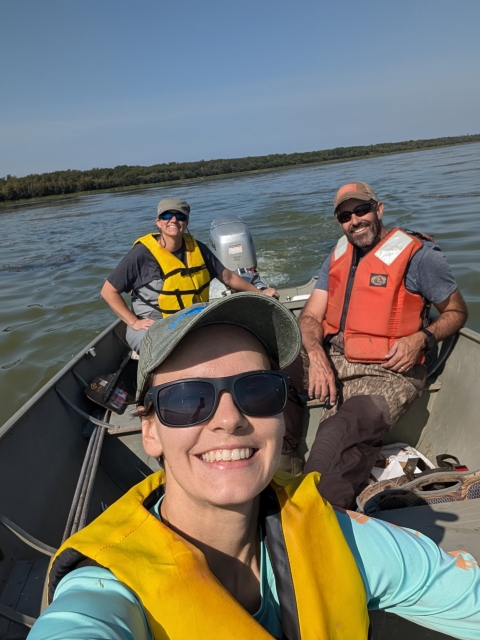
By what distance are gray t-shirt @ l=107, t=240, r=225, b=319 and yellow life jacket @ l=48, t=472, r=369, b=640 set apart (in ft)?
9.35

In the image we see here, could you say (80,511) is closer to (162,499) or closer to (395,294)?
(162,499)

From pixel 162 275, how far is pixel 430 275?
2194 mm

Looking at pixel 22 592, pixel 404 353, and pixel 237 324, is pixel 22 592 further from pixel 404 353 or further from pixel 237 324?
pixel 404 353

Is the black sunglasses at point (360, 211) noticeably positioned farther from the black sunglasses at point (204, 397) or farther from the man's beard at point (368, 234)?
the black sunglasses at point (204, 397)

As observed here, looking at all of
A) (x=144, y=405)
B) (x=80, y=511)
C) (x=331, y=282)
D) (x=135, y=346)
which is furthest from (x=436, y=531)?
(x=135, y=346)

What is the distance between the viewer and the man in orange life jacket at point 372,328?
2.64 metres

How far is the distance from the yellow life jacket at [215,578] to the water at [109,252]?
4437mm

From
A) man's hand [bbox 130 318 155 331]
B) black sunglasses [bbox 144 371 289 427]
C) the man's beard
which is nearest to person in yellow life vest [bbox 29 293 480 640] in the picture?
black sunglasses [bbox 144 371 289 427]

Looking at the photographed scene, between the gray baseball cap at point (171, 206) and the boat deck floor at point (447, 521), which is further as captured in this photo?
the gray baseball cap at point (171, 206)

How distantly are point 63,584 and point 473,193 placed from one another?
52.0 ft

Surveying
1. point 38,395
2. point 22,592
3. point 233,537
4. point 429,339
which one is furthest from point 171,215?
point 233,537

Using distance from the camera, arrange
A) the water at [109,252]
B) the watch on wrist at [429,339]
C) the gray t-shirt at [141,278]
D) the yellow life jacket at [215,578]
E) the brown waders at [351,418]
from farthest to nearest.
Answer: the water at [109,252]
the gray t-shirt at [141,278]
the watch on wrist at [429,339]
the brown waders at [351,418]
the yellow life jacket at [215,578]

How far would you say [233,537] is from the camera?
104cm

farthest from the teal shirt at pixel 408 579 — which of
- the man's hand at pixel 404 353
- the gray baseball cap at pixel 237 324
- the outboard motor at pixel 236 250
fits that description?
the outboard motor at pixel 236 250
